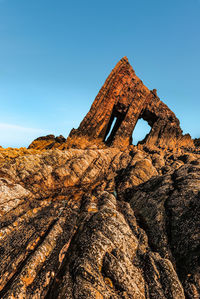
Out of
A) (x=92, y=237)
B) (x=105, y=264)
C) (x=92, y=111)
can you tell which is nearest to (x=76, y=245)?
(x=92, y=237)

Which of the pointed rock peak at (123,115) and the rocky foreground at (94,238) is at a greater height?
the pointed rock peak at (123,115)

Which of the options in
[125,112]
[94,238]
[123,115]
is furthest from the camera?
[123,115]

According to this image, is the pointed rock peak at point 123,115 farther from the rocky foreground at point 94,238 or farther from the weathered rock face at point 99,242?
the weathered rock face at point 99,242

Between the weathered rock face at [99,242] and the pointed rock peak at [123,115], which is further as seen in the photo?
the pointed rock peak at [123,115]

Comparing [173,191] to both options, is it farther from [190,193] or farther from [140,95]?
[140,95]

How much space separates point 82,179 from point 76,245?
21.3 metres

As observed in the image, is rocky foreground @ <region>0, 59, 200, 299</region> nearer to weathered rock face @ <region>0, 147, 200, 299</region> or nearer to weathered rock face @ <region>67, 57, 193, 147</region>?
weathered rock face @ <region>0, 147, 200, 299</region>

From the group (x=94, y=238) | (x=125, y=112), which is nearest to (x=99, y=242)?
(x=94, y=238)

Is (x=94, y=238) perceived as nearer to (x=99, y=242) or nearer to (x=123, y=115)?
(x=99, y=242)

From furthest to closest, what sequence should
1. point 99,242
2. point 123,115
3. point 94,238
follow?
point 123,115, point 94,238, point 99,242

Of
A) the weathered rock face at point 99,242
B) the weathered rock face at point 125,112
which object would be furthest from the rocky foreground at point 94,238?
the weathered rock face at point 125,112

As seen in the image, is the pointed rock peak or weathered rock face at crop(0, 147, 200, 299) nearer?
weathered rock face at crop(0, 147, 200, 299)

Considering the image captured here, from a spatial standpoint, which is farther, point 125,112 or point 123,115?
point 123,115

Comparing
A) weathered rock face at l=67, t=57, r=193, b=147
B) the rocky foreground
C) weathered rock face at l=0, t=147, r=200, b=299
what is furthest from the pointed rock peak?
weathered rock face at l=0, t=147, r=200, b=299
